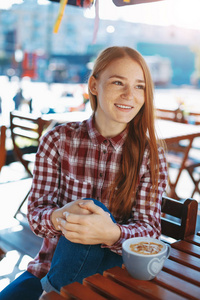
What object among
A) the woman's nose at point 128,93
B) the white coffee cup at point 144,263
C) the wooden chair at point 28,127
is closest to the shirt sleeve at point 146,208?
the woman's nose at point 128,93

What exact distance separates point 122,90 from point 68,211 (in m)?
0.49

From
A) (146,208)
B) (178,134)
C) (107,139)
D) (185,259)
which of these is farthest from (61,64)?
(185,259)

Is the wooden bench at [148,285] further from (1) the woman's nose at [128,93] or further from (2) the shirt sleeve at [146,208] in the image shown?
(1) the woman's nose at [128,93]

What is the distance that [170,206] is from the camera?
4.42 feet

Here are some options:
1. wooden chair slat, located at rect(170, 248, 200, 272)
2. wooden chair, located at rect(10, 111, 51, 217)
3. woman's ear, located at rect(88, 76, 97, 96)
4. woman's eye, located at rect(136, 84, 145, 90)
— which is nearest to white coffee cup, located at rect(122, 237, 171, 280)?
wooden chair slat, located at rect(170, 248, 200, 272)

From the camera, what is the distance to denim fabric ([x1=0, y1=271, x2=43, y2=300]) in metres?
1.26

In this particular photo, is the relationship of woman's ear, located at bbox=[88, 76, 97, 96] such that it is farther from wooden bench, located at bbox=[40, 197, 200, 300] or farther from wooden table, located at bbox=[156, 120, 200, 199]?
wooden table, located at bbox=[156, 120, 200, 199]

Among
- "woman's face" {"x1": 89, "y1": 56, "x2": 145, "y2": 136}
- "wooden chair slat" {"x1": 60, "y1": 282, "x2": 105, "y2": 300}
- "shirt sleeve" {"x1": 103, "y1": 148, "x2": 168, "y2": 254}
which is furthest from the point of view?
"woman's face" {"x1": 89, "y1": 56, "x2": 145, "y2": 136}

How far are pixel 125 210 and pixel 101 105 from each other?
40 centimetres

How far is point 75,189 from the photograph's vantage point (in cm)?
139

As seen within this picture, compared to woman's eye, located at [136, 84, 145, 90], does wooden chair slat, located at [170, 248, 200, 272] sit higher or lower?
lower

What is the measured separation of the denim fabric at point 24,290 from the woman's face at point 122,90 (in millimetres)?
650

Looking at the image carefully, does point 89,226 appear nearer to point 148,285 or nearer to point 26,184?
point 148,285

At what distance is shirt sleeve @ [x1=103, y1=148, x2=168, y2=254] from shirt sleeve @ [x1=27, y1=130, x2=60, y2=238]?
0.94 feet
